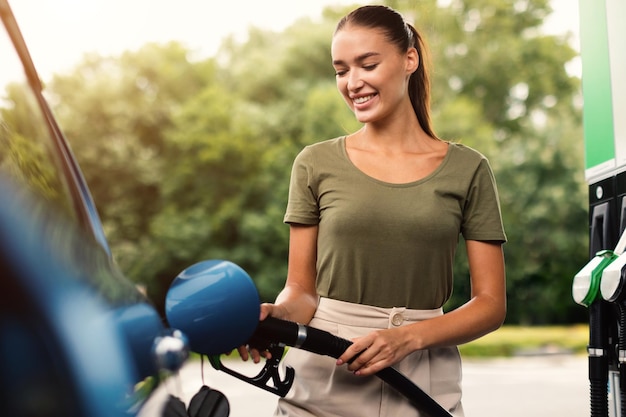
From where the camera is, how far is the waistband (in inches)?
66.6

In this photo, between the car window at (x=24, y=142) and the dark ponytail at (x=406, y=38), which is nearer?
the car window at (x=24, y=142)

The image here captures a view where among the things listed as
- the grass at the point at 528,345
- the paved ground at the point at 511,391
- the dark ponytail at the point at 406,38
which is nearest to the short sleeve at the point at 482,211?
the dark ponytail at the point at 406,38

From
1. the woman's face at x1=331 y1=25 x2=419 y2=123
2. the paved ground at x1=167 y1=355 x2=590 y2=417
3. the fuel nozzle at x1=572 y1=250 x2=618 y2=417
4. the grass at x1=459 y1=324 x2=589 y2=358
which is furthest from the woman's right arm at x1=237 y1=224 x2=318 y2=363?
the grass at x1=459 y1=324 x2=589 y2=358

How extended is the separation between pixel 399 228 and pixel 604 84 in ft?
2.11

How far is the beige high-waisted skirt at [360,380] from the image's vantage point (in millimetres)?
1683

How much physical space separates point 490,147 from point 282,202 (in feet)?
16.3

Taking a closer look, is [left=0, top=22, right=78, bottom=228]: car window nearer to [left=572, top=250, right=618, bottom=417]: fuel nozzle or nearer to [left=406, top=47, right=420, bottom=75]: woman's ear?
[left=406, top=47, right=420, bottom=75]: woman's ear

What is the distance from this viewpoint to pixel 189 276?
87cm

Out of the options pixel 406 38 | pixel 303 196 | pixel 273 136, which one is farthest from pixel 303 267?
pixel 273 136

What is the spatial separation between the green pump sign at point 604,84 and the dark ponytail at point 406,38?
0.40 meters

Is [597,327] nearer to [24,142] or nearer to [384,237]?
[384,237]

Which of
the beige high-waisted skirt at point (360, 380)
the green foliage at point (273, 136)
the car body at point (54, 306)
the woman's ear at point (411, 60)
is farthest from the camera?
the green foliage at point (273, 136)

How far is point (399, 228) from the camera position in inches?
67.4

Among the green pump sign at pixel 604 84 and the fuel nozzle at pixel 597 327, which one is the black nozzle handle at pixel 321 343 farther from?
the green pump sign at pixel 604 84
